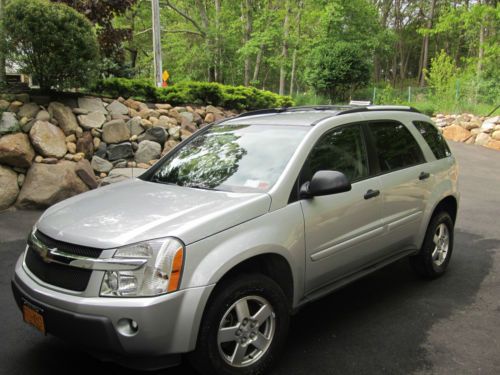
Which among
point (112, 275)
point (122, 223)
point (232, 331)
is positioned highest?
point (122, 223)

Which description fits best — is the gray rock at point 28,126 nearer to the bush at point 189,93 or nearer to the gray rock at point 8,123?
the gray rock at point 8,123

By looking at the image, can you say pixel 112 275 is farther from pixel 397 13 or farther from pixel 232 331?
pixel 397 13

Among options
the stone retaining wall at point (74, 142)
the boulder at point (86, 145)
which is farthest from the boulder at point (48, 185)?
the boulder at point (86, 145)

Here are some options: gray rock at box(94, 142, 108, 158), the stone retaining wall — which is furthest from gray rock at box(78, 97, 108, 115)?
gray rock at box(94, 142, 108, 158)

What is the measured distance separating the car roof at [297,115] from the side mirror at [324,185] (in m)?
0.62

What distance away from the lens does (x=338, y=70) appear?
1995 cm

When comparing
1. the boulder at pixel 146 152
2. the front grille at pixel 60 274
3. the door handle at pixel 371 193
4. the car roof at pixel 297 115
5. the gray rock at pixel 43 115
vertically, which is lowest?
the boulder at pixel 146 152

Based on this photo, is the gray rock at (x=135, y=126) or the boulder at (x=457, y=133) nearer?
the gray rock at (x=135, y=126)

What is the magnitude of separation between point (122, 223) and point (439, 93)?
67.6 ft

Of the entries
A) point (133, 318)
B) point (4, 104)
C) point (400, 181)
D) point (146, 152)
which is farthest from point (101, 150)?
point (133, 318)

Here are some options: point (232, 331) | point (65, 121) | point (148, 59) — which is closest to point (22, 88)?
point (65, 121)

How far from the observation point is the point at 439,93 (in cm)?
2083

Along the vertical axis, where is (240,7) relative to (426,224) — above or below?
above

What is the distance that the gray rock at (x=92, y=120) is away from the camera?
8922 mm
